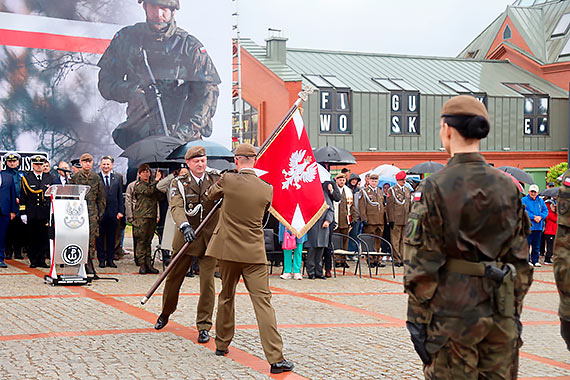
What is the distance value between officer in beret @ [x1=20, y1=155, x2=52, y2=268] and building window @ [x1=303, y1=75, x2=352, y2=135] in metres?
26.6

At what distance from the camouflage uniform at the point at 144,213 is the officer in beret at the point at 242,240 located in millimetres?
7896

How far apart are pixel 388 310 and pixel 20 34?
14.8 meters

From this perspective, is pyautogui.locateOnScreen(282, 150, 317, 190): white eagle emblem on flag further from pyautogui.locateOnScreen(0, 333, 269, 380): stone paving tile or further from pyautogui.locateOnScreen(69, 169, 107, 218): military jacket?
pyautogui.locateOnScreen(69, 169, 107, 218): military jacket

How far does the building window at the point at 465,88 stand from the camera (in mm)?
45406

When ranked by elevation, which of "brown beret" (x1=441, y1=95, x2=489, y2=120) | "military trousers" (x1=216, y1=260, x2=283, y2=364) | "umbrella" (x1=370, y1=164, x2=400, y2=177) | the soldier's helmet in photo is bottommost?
"military trousers" (x1=216, y1=260, x2=283, y2=364)

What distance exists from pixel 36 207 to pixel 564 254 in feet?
38.0

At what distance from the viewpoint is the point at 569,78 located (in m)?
48.6

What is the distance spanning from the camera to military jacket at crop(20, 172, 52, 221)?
15.5m

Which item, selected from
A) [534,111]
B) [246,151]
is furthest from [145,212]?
[534,111]

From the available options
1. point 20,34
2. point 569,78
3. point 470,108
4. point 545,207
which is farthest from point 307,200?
point 569,78

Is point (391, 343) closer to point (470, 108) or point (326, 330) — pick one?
point (326, 330)

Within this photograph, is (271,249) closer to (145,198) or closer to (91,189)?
(145,198)

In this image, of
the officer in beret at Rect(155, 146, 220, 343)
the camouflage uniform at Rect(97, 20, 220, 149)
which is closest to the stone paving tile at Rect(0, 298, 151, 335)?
the officer in beret at Rect(155, 146, 220, 343)

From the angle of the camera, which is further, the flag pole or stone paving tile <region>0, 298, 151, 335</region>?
the flag pole
